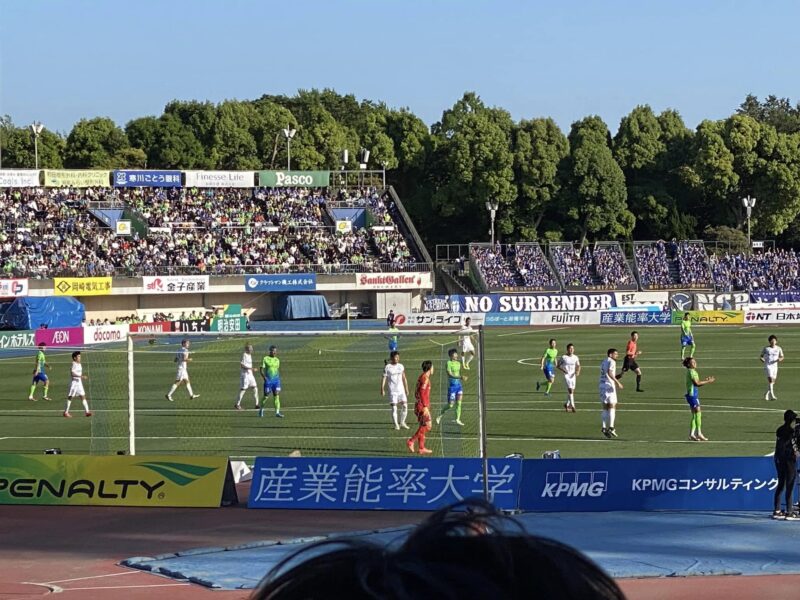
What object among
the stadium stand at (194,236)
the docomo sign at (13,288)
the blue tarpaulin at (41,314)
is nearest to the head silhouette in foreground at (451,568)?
the blue tarpaulin at (41,314)

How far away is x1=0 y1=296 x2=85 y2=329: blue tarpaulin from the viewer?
60719mm

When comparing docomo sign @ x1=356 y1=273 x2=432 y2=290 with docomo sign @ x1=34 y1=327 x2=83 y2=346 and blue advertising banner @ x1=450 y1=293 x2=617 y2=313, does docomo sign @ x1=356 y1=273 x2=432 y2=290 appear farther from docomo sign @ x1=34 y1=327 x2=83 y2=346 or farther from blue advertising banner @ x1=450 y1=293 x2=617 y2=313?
docomo sign @ x1=34 y1=327 x2=83 y2=346

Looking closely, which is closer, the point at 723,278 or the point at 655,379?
the point at 655,379

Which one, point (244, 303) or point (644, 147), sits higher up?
point (644, 147)

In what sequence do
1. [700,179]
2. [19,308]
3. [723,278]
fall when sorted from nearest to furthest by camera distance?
[19,308] → [723,278] → [700,179]

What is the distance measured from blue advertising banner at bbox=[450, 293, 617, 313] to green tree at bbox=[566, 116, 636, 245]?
57.7 feet

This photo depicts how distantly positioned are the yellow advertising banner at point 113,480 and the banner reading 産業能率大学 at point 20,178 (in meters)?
52.2

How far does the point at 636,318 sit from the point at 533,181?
25961 millimetres

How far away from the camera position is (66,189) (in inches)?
2884

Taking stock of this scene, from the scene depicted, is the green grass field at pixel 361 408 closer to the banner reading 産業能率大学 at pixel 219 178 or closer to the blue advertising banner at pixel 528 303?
the blue advertising banner at pixel 528 303

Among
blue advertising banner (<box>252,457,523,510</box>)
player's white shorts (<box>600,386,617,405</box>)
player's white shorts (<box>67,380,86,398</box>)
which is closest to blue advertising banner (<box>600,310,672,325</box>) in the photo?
player's white shorts (<box>67,380,86,398</box>)

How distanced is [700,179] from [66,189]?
4423 cm

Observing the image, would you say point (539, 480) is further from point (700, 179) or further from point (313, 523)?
point (700, 179)

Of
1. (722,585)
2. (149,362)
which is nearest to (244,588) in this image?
(722,585)
